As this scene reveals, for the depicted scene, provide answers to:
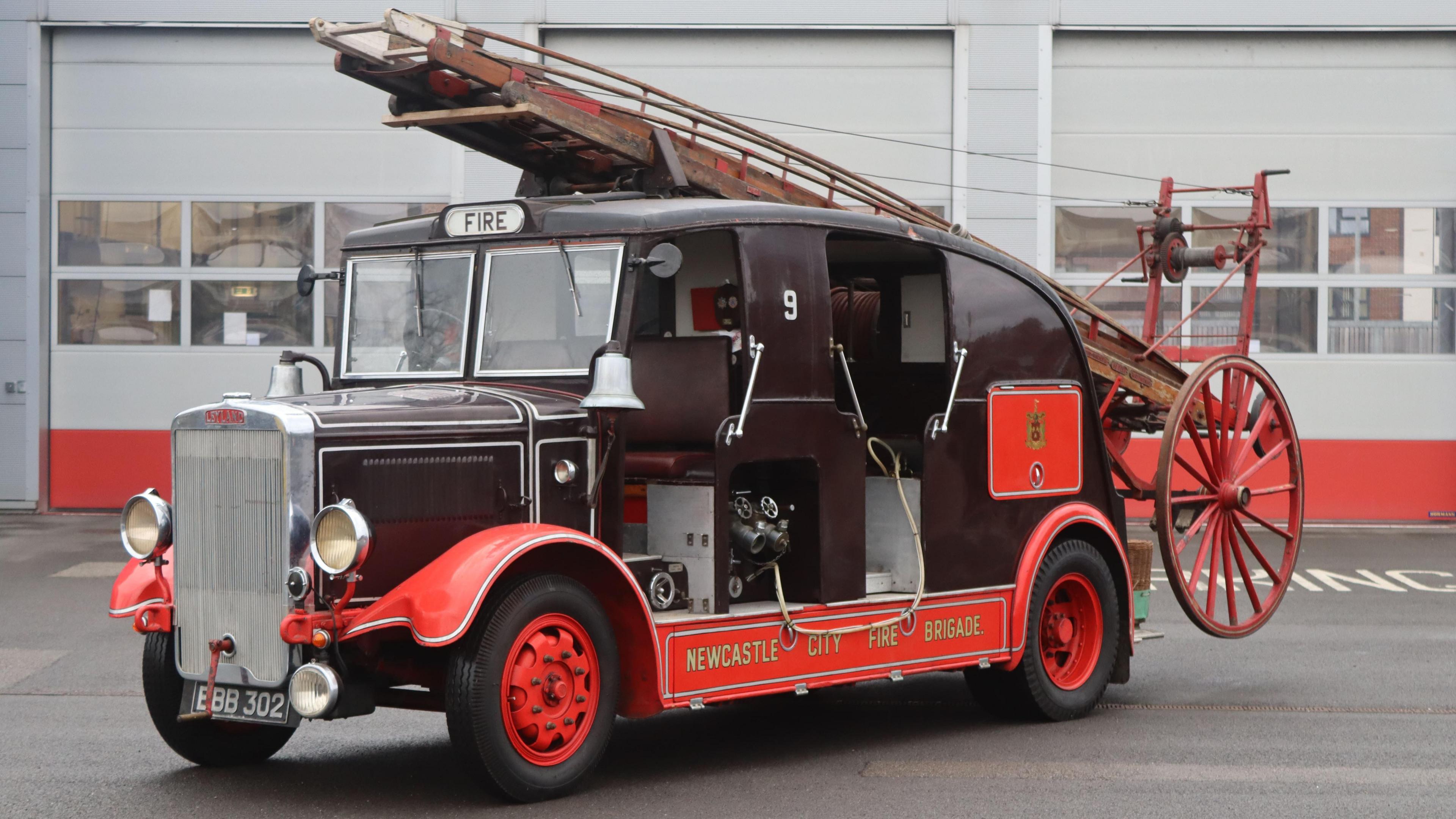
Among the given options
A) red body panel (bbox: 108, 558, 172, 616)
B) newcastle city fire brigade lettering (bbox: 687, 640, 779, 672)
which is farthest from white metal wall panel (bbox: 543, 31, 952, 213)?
red body panel (bbox: 108, 558, 172, 616)

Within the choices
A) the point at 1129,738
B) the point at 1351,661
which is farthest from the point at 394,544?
the point at 1351,661

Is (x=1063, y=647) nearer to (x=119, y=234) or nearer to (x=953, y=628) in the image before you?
(x=953, y=628)

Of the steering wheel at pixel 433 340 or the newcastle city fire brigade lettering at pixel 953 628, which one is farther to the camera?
the newcastle city fire brigade lettering at pixel 953 628

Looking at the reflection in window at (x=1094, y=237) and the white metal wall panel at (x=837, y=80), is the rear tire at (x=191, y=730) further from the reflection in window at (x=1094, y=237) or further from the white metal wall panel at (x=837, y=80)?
the reflection in window at (x=1094, y=237)

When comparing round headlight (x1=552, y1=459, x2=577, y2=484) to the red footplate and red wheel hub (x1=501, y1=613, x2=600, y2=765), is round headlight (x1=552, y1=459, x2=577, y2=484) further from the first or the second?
the red footplate

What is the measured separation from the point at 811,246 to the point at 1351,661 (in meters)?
5.35

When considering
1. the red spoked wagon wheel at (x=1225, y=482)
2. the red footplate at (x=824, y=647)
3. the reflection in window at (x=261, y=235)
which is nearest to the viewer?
the red footplate at (x=824, y=647)

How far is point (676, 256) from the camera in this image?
7.25 metres

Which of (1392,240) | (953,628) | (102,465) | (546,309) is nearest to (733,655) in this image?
(953,628)

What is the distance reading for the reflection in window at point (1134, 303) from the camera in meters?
20.2

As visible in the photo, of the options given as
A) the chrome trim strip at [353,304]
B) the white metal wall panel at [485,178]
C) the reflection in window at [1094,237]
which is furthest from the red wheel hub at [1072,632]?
the white metal wall panel at [485,178]

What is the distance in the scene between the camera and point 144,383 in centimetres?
2041

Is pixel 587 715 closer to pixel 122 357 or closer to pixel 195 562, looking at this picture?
pixel 195 562

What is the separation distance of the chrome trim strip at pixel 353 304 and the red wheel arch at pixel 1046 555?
319 centimetres
